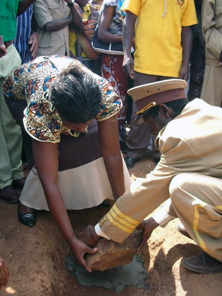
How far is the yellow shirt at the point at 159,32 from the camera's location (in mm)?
3572

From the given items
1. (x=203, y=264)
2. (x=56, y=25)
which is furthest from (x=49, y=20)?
(x=203, y=264)

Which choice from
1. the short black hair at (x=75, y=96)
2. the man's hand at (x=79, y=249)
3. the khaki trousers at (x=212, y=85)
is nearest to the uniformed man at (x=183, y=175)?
the man's hand at (x=79, y=249)

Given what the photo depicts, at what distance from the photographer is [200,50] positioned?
4137 millimetres

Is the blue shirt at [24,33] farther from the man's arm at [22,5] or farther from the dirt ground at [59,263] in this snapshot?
the dirt ground at [59,263]

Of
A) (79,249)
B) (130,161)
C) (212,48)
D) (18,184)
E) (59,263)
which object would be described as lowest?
(130,161)

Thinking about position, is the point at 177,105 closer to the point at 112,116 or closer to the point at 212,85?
the point at 112,116

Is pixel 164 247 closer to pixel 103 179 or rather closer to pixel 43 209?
pixel 103 179

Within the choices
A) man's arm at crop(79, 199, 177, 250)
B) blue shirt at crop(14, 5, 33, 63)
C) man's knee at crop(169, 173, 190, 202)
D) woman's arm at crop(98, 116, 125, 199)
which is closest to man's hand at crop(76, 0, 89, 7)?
blue shirt at crop(14, 5, 33, 63)

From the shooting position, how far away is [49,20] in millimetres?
3580

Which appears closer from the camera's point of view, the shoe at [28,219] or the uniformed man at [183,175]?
the uniformed man at [183,175]

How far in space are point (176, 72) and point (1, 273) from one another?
8.70 feet

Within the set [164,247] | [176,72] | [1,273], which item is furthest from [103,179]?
[176,72]

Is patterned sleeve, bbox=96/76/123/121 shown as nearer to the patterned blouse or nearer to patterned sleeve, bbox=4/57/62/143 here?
the patterned blouse

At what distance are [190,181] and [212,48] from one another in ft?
7.02
